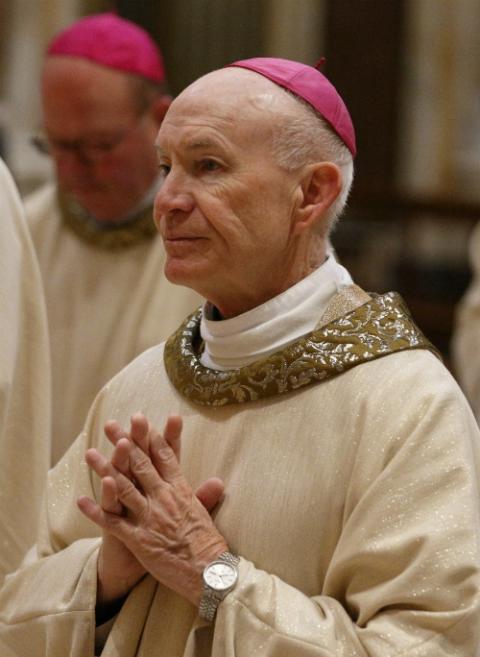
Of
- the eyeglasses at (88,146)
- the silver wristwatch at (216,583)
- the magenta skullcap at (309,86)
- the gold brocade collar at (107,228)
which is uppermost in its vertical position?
the magenta skullcap at (309,86)

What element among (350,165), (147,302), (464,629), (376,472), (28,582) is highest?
(350,165)

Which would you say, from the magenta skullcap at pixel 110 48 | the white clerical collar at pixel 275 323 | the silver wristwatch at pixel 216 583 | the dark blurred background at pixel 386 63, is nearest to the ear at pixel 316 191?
the white clerical collar at pixel 275 323

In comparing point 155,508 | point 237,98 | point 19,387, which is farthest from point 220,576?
point 19,387

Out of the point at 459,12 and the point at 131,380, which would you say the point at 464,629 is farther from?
the point at 459,12

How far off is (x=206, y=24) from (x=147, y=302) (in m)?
9.23

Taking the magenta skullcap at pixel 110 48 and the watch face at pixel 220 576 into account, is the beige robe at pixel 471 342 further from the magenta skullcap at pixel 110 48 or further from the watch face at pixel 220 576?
the watch face at pixel 220 576

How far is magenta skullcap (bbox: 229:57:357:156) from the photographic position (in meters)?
2.90

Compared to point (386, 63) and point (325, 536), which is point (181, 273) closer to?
point (325, 536)

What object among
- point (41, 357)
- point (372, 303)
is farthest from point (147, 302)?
point (372, 303)

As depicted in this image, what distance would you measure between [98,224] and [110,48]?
2.18 feet

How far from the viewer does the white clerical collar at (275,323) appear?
2893 millimetres

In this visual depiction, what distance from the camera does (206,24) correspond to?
13750mm

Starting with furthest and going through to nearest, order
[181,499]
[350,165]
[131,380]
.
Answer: [131,380], [350,165], [181,499]

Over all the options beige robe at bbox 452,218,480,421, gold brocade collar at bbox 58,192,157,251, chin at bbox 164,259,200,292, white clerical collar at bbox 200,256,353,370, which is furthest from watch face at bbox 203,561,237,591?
beige robe at bbox 452,218,480,421
